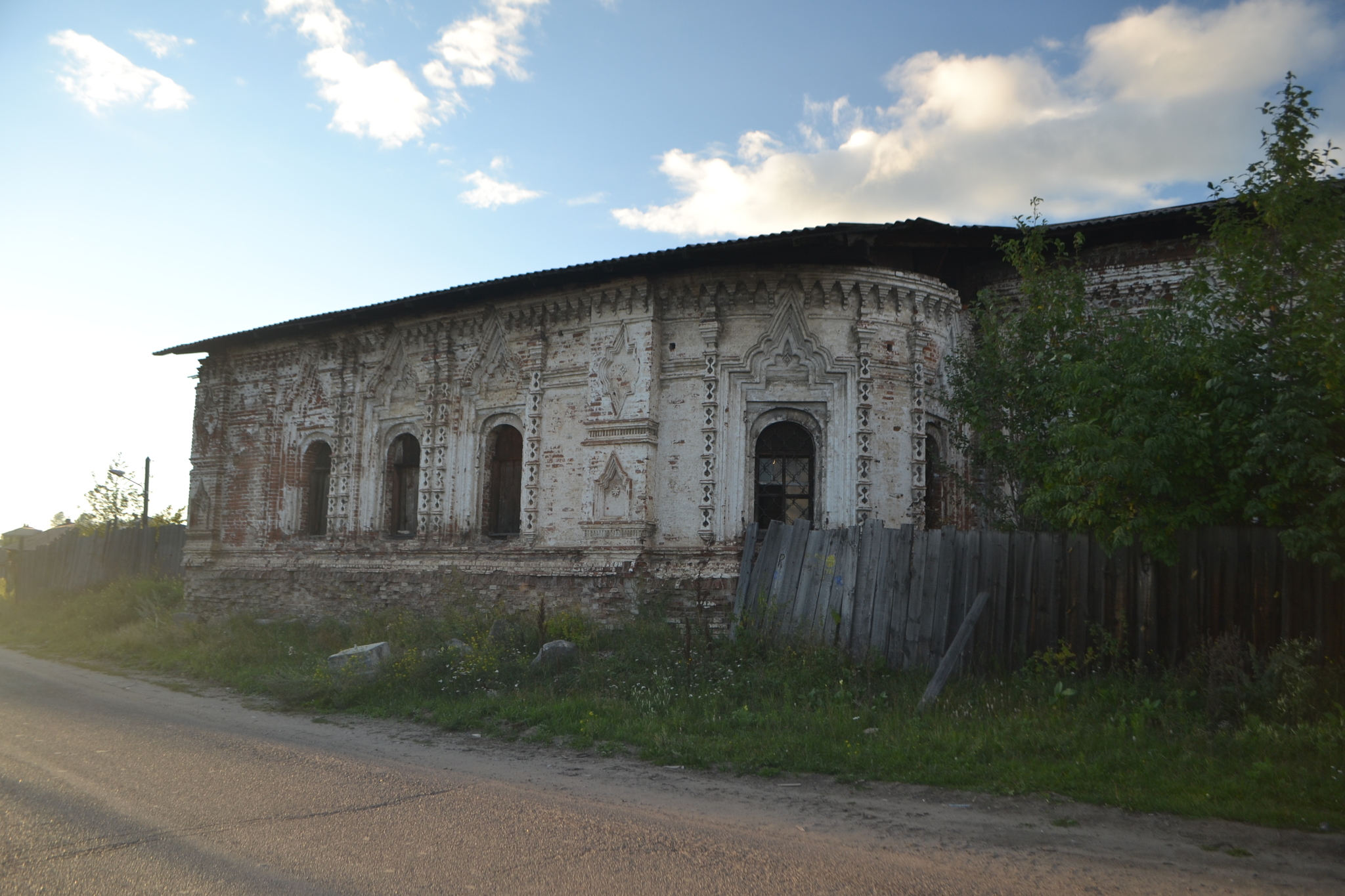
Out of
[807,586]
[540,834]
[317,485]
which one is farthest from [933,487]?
[317,485]

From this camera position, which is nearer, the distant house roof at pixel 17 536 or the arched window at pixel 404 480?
the arched window at pixel 404 480

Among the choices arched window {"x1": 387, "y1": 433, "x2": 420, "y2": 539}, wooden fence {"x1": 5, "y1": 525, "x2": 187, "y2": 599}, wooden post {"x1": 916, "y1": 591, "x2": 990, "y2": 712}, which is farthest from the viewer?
wooden fence {"x1": 5, "y1": 525, "x2": 187, "y2": 599}

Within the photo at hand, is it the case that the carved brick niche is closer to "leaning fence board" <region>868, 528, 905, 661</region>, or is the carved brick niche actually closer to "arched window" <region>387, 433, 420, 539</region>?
"leaning fence board" <region>868, 528, 905, 661</region>

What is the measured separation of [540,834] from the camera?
16.7ft

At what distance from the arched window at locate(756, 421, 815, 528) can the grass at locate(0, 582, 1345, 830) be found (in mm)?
2418

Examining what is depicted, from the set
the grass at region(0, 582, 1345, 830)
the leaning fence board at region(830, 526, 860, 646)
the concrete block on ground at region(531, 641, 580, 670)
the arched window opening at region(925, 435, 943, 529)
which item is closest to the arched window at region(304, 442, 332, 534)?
the grass at region(0, 582, 1345, 830)

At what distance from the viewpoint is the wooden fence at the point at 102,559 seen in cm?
2167

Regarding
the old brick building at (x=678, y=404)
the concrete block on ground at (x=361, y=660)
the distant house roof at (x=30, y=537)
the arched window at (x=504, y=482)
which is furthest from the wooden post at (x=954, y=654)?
the distant house roof at (x=30, y=537)

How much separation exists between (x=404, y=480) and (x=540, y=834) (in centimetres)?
1277

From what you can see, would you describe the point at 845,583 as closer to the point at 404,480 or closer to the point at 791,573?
the point at 791,573

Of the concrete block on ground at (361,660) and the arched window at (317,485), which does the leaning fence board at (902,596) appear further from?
the arched window at (317,485)

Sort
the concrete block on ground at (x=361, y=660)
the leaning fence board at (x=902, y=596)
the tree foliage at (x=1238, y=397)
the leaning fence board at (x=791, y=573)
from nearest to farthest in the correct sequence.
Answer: the tree foliage at (x=1238, y=397)
the leaning fence board at (x=902, y=596)
the concrete block on ground at (x=361, y=660)
the leaning fence board at (x=791, y=573)

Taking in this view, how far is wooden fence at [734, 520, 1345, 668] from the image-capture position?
756 cm

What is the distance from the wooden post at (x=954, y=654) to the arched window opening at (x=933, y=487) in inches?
166
